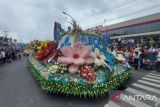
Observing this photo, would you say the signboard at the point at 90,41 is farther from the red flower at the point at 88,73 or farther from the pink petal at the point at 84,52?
the red flower at the point at 88,73

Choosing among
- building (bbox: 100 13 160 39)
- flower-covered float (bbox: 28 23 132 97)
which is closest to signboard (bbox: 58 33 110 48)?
flower-covered float (bbox: 28 23 132 97)

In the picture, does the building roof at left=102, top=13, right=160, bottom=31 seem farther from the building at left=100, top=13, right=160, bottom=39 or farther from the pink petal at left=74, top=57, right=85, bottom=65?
the pink petal at left=74, top=57, right=85, bottom=65

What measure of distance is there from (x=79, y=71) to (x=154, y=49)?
8378 millimetres

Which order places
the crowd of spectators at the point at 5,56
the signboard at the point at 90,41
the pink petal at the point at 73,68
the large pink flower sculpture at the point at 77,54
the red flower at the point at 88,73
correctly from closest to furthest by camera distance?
the red flower at the point at 88,73, the pink petal at the point at 73,68, the large pink flower sculpture at the point at 77,54, the signboard at the point at 90,41, the crowd of spectators at the point at 5,56

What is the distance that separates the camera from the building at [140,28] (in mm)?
26573

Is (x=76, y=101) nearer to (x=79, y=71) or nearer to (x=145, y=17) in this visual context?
(x=79, y=71)

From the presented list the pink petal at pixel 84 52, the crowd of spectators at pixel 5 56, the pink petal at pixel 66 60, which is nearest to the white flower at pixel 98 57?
the pink petal at pixel 84 52

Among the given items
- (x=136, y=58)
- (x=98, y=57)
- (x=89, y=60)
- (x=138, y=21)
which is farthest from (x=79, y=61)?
(x=138, y=21)

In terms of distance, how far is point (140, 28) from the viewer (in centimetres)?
2983

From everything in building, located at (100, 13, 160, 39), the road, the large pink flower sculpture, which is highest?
building, located at (100, 13, 160, 39)

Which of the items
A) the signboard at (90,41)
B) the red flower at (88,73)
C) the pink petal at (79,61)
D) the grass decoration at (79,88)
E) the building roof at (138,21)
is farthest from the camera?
the building roof at (138,21)

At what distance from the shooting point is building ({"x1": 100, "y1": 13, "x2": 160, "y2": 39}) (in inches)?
1046

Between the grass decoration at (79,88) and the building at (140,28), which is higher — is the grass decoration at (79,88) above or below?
below

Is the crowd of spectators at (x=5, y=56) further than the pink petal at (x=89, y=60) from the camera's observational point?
Yes
